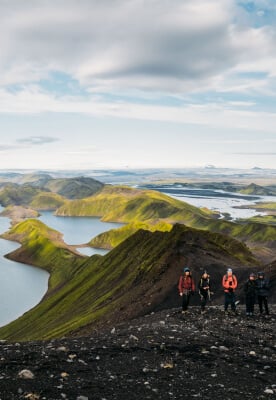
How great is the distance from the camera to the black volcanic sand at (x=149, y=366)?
16516mm

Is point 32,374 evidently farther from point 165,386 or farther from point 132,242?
point 132,242

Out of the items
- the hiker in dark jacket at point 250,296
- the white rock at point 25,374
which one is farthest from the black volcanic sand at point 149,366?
the hiker in dark jacket at point 250,296

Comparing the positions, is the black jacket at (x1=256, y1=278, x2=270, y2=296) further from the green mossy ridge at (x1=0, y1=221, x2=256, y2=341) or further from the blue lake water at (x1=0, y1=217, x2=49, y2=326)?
the blue lake water at (x1=0, y1=217, x2=49, y2=326)

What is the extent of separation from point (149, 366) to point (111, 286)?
9285 cm

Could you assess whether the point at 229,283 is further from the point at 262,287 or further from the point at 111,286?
the point at 111,286

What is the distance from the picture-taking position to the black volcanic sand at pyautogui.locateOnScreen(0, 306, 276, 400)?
16.5m

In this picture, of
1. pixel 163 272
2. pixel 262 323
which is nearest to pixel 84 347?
pixel 262 323

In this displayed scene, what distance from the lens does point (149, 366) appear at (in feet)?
65.5

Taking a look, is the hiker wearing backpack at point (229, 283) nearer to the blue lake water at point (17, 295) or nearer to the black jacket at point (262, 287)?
the black jacket at point (262, 287)

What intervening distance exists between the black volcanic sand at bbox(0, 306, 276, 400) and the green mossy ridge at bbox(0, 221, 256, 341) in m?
44.7

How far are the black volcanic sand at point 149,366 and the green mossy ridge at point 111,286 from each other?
44.7 metres

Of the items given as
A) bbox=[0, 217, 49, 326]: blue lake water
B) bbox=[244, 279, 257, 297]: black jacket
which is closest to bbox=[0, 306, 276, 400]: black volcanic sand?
bbox=[244, 279, 257, 297]: black jacket

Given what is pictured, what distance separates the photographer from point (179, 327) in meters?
28.8

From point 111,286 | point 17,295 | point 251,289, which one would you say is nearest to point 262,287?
point 251,289
